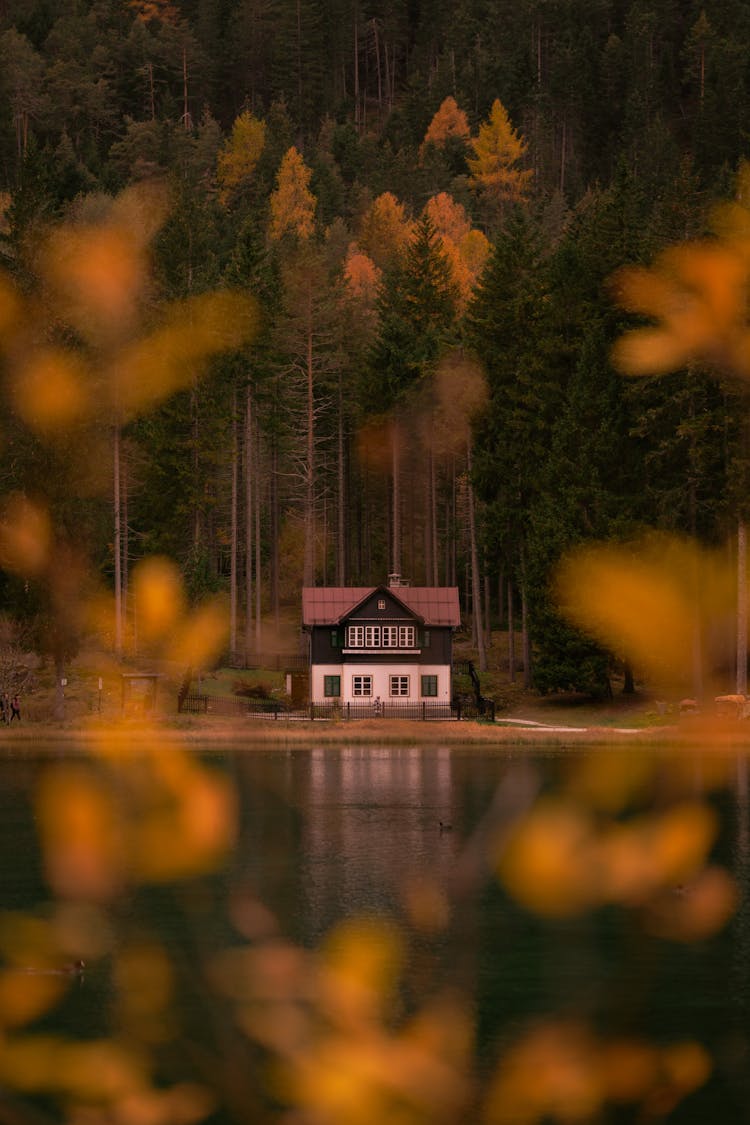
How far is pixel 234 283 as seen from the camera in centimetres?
8938

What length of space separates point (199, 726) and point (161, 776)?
23.1 feet

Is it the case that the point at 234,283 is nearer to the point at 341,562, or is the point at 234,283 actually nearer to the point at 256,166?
the point at 341,562

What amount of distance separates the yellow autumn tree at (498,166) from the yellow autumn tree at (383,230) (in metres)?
24.7

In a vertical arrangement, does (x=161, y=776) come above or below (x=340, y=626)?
below

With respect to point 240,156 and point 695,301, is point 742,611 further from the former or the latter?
point 240,156

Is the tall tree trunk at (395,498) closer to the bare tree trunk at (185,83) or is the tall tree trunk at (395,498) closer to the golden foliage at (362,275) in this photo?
the golden foliage at (362,275)

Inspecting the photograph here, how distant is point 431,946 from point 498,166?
13903 cm

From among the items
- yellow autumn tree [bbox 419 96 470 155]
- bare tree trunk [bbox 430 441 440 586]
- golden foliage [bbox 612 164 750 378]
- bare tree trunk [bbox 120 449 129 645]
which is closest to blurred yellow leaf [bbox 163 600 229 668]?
bare tree trunk [bbox 120 449 129 645]

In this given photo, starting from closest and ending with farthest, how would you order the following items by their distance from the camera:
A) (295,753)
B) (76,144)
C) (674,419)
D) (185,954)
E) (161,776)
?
(185,954) → (161,776) → (295,753) → (674,419) → (76,144)

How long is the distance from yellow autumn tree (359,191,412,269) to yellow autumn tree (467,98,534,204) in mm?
24705

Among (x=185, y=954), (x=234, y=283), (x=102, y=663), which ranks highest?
(x=234, y=283)

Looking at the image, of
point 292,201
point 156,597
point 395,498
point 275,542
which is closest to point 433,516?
point 395,498

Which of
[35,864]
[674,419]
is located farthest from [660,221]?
[35,864]

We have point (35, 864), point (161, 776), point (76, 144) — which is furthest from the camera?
point (76, 144)
